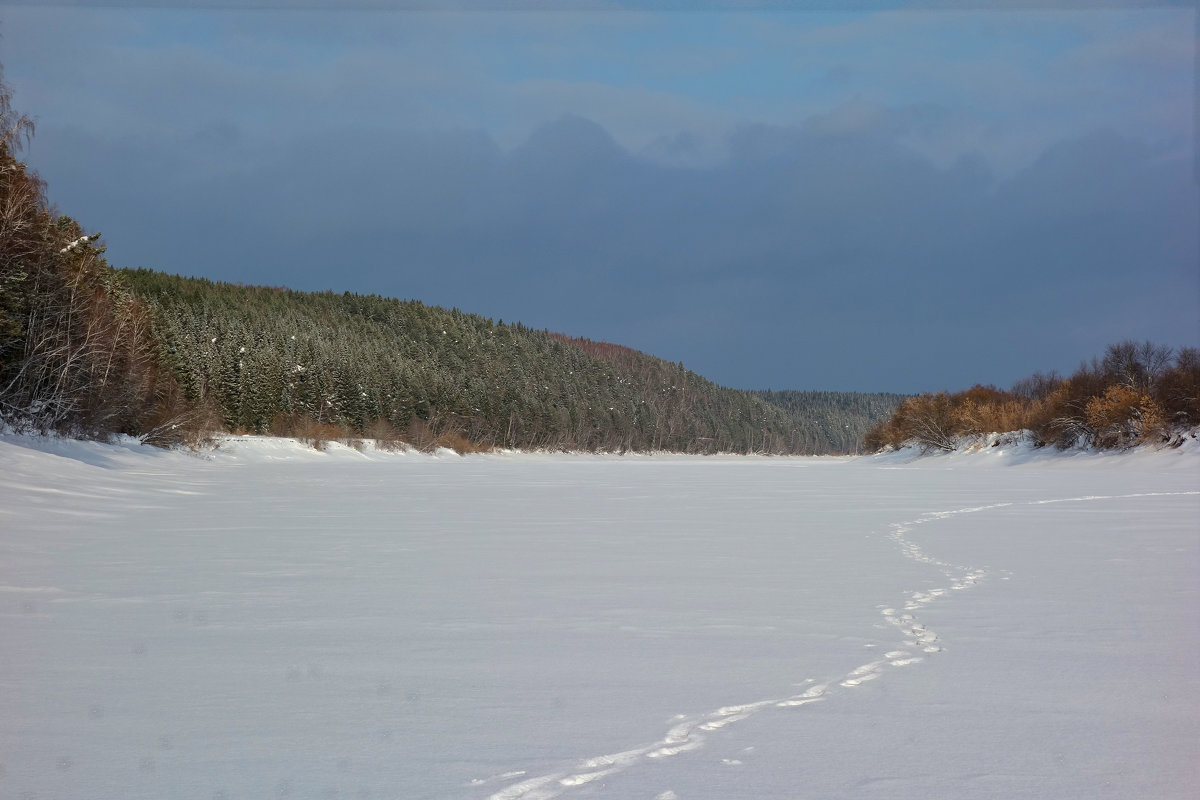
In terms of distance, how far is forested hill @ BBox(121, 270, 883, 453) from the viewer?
226 feet

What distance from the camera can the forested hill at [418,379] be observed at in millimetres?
68812

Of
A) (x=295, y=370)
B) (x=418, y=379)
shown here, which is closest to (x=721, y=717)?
(x=295, y=370)

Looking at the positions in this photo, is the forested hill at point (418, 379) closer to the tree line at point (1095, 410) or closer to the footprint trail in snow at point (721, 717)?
the tree line at point (1095, 410)

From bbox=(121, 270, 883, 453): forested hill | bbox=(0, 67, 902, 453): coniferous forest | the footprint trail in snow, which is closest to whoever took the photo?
the footprint trail in snow

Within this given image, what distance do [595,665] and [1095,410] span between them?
→ 44133mm

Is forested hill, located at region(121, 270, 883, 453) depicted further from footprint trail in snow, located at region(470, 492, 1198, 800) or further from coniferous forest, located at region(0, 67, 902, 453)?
footprint trail in snow, located at region(470, 492, 1198, 800)

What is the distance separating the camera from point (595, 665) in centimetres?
537

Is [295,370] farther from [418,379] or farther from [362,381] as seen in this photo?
[418,379]

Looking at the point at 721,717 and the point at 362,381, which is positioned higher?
the point at 362,381

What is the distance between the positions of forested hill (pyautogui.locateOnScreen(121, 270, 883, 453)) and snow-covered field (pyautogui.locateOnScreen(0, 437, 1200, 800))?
39408 mm

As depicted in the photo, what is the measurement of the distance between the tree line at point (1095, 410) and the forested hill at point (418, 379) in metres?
36.1

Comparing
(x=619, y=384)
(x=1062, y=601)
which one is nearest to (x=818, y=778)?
(x=1062, y=601)

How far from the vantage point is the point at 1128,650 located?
5.75m

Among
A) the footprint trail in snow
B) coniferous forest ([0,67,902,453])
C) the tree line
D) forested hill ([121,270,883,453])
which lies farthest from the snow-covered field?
forested hill ([121,270,883,453])
